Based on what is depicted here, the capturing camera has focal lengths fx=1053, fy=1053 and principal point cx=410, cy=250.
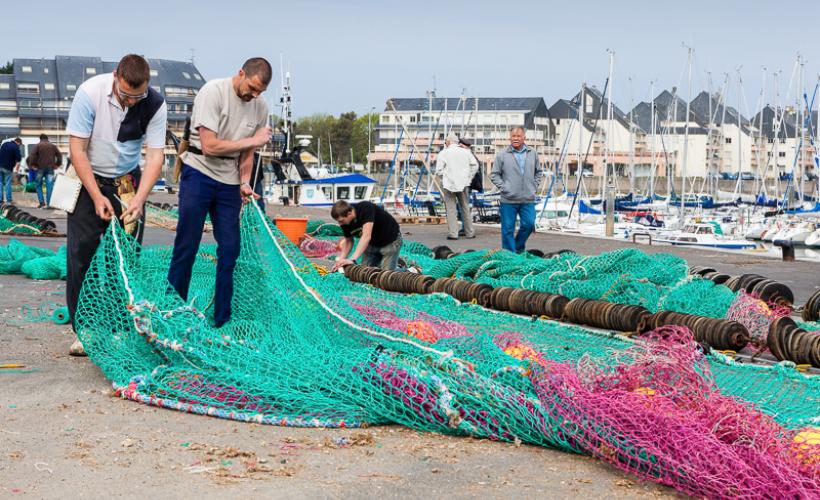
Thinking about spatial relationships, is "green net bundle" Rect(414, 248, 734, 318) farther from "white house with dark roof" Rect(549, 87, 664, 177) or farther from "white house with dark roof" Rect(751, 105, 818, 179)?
"white house with dark roof" Rect(549, 87, 664, 177)

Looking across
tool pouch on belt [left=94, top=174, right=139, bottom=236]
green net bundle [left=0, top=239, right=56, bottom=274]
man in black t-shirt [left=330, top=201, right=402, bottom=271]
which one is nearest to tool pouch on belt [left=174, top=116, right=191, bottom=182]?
tool pouch on belt [left=94, top=174, right=139, bottom=236]

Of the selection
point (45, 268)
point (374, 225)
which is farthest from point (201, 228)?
point (45, 268)

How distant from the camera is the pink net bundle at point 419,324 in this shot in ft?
21.2

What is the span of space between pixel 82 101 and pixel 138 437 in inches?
98.5

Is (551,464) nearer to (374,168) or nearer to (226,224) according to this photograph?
(226,224)

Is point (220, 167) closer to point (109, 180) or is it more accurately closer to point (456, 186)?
point (109, 180)

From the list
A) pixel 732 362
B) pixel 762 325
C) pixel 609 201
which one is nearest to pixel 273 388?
pixel 732 362

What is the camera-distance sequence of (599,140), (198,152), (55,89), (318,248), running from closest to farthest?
(198,152) → (318,248) → (55,89) → (599,140)

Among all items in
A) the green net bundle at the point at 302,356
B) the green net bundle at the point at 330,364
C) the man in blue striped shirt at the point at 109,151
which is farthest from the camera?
the man in blue striped shirt at the point at 109,151

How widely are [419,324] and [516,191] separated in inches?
273

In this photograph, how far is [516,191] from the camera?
13.4 meters

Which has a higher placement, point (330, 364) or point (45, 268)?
point (330, 364)

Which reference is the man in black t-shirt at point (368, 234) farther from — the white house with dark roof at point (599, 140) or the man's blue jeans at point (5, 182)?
the white house with dark roof at point (599, 140)

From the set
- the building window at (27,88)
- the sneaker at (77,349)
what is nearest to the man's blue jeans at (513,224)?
the sneaker at (77,349)
